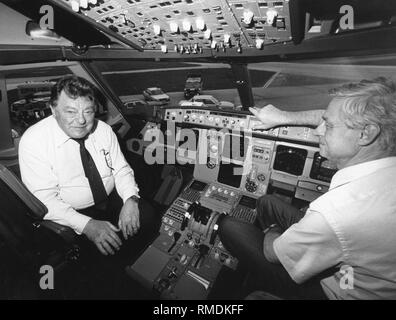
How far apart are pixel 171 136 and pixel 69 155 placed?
4.49ft

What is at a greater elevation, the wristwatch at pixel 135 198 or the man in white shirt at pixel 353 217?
the man in white shirt at pixel 353 217

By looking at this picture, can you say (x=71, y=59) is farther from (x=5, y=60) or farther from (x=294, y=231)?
(x=294, y=231)

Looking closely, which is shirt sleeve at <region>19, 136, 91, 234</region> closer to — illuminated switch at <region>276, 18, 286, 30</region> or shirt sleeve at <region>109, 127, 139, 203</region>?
shirt sleeve at <region>109, 127, 139, 203</region>

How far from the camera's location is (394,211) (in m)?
0.87

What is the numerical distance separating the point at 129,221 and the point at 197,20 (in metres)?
1.51

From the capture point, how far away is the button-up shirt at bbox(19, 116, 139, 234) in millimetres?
1628

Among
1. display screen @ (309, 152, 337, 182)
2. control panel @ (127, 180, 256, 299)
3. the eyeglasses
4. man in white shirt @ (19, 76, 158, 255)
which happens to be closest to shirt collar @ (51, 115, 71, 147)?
man in white shirt @ (19, 76, 158, 255)

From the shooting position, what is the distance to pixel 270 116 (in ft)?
6.55

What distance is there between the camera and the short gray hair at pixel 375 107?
3.15ft

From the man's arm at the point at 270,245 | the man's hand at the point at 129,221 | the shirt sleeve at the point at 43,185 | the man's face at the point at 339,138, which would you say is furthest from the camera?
the man's hand at the point at 129,221

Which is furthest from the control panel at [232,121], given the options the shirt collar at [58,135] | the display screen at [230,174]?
the shirt collar at [58,135]

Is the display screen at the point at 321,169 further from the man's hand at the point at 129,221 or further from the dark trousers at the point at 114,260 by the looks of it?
the man's hand at the point at 129,221

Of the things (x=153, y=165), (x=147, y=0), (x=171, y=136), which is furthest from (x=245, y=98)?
(x=147, y=0)

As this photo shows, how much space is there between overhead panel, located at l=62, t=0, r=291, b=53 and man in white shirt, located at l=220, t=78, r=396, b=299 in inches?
28.1
